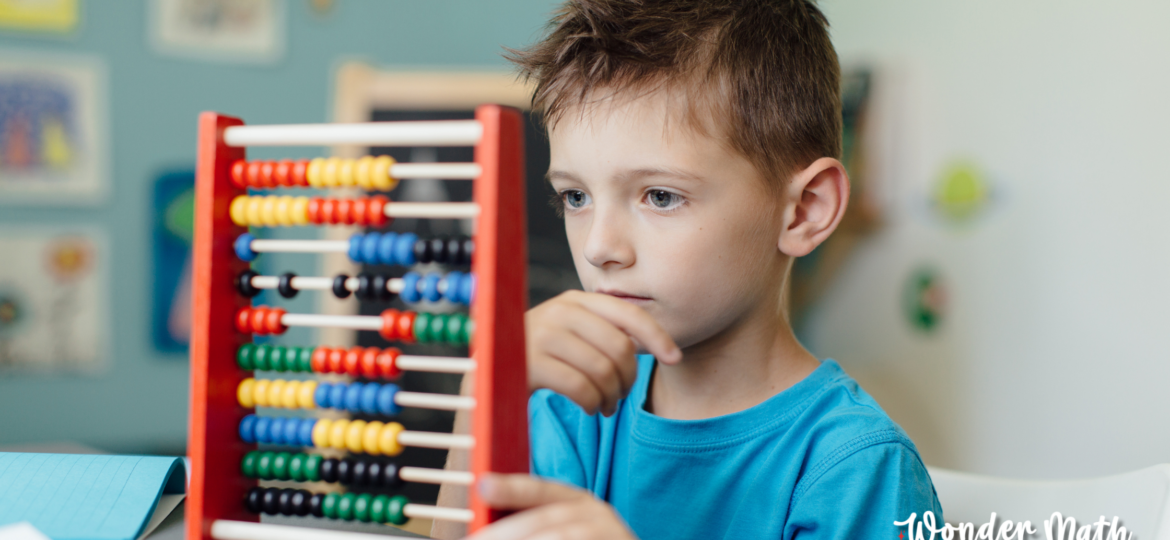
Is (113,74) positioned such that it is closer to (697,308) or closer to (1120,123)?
(697,308)

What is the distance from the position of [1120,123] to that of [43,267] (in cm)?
272

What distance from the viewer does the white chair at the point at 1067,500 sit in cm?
81

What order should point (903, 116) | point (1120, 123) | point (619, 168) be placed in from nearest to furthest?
1. point (619, 168)
2. point (1120, 123)
3. point (903, 116)

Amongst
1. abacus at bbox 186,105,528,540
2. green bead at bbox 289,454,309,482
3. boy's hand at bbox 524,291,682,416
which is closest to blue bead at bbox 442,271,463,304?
abacus at bbox 186,105,528,540

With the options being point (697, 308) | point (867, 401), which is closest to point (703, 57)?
point (697, 308)

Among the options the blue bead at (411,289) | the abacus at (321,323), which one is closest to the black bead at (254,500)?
the abacus at (321,323)

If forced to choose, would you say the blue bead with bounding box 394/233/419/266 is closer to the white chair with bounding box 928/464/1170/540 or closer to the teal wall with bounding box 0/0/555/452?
A: the white chair with bounding box 928/464/1170/540

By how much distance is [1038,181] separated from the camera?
5.80ft

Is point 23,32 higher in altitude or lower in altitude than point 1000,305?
higher

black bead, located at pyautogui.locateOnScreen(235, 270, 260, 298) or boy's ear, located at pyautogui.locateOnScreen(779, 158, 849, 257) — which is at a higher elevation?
boy's ear, located at pyautogui.locateOnScreen(779, 158, 849, 257)

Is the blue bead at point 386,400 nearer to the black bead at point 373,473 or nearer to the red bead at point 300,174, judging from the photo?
the black bead at point 373,473

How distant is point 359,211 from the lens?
0.65 metres

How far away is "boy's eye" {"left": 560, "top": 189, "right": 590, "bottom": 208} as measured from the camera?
93cm

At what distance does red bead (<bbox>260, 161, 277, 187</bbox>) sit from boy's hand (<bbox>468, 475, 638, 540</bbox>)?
304 millimetres
